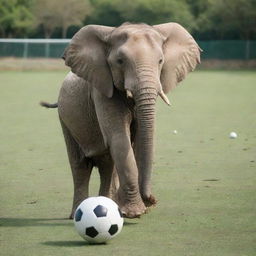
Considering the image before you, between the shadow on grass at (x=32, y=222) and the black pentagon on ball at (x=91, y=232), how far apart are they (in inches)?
49.9

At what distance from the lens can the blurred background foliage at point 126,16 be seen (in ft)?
232

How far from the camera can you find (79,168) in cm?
1091

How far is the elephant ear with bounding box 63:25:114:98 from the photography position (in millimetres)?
10117

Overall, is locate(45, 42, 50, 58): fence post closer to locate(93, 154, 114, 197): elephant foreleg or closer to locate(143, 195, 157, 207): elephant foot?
locate(93, 154, 114, 197): elephant foreleg

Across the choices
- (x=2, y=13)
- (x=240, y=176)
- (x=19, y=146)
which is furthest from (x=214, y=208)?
(x=2, y=13)

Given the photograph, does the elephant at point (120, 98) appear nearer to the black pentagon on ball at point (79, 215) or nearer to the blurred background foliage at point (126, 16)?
the black pentagon on ball at point (79, 215)

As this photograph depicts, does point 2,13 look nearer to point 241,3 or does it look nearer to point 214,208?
point 241,3

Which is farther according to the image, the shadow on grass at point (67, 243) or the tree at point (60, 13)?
the tree at point (60, 13)

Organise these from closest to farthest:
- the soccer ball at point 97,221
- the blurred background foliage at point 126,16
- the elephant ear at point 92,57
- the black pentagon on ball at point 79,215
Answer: the soccer ball at point 97,221
the black pentagon on ball at point 79,215
the elephant ear at point 92,57
the blurred background foliage at point 126,16

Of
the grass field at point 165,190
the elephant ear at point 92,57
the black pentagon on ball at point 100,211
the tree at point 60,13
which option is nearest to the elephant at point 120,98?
the elephant ear at point 92,57

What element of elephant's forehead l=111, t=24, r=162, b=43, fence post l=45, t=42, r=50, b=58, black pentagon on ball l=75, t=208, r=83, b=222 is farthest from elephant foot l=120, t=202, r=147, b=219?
fence post l=45, t=42, r=50, b=58

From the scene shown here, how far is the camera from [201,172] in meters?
14.0

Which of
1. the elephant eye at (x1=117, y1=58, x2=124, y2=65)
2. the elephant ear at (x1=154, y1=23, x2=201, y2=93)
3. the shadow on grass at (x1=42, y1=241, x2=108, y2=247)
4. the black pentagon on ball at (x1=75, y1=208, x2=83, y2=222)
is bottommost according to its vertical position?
the shadow on grass at (x1=42, y1=241, x2=108, y2=247)

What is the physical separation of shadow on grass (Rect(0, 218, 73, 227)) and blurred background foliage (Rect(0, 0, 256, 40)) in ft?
197
